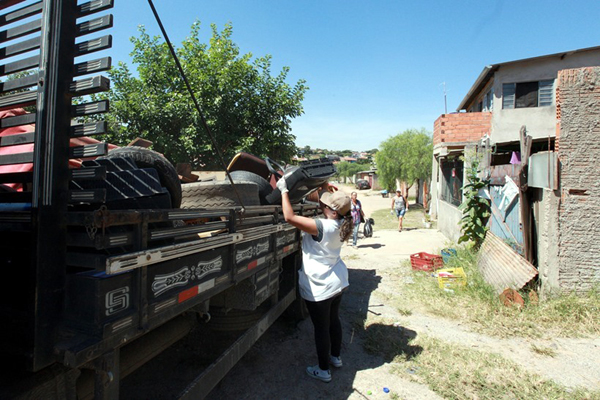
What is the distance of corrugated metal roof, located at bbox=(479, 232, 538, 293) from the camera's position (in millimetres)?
5332

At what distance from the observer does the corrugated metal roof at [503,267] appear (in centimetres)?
533

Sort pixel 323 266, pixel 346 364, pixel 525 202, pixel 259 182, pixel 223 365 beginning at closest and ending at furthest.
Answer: pixel 223 365 < pixel 323 266 < pixel 346 364 < pixel 259 182 < pixel 525 202

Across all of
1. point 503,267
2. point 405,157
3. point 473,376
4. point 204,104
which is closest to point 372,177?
point 405,157

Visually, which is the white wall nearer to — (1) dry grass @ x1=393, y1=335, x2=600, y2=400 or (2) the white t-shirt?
(1) dry grass @ x1=393, y1=335, x2=600, y2=400

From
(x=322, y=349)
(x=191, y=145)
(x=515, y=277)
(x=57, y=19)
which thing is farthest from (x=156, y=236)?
(x=191, y=145)

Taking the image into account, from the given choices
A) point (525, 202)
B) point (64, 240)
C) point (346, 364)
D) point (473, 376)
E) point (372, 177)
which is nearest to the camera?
point (64, 240)

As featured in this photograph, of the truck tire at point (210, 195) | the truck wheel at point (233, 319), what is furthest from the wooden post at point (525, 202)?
the truck tire at point (210, 195)

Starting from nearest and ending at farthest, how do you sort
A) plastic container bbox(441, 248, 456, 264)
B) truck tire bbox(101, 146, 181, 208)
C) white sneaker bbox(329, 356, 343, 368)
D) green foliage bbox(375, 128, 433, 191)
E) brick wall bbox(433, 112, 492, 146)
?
truck tire bbox(101, 146, 181, 208), white sneaker bbox(329, 356, 343, 368), plastic container bbox(441, 248, 456, 264), brick wall bbox(433, 112, 492, 146), green foliage bbox(375, 128, 433, 191)

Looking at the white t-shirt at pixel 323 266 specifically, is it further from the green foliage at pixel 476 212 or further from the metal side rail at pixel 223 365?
the green foliage at pixel 476 212

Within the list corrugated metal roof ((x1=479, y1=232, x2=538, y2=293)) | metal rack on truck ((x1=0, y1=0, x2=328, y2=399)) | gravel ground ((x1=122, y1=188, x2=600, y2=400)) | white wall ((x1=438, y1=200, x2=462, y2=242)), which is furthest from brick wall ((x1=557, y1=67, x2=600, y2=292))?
white wall ((x1=438, y1=200, x2=462, y2=242))

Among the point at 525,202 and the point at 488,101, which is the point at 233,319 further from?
the point at 488,101

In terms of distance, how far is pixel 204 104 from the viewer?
1025 cm

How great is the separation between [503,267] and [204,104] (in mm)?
8474

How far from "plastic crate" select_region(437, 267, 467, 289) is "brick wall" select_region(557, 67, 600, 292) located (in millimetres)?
1465
